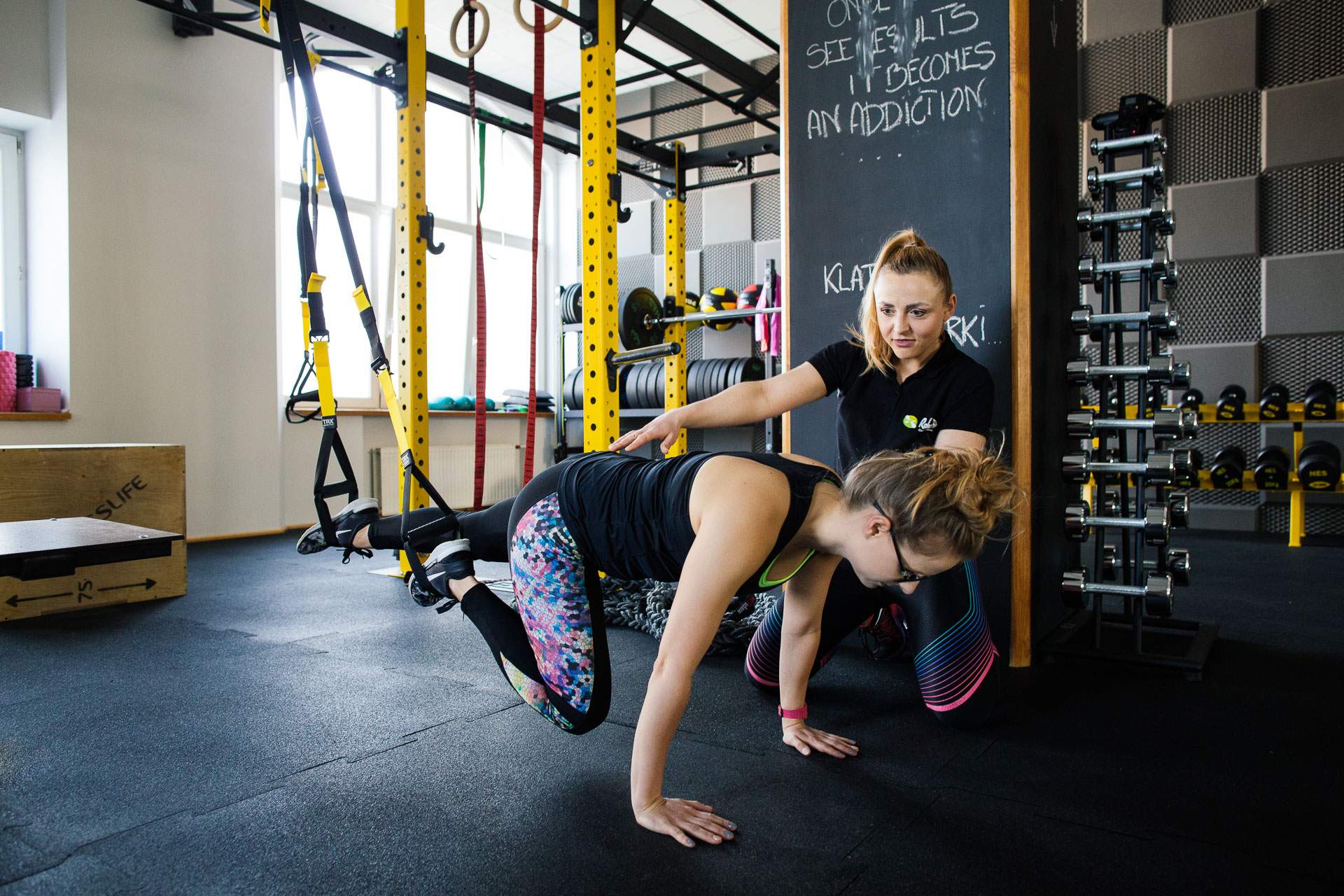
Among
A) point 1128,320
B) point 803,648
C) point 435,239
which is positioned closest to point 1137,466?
point 1128,320

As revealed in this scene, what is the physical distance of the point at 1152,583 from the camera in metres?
2.27

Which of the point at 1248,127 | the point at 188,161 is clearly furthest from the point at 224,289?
the point at 1248,127

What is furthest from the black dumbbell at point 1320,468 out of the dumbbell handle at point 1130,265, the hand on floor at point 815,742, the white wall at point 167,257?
the white wall at point 167,257

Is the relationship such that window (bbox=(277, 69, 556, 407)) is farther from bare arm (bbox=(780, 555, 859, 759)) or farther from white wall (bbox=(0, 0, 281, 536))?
bare arm (bbox=(780, 555, 859, 759))

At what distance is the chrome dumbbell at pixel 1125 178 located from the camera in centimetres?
238

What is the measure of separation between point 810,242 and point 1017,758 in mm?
1559

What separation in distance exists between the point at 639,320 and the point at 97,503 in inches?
116

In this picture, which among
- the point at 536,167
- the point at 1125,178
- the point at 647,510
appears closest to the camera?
the point at 647,510

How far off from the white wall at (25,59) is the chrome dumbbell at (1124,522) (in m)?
5.15

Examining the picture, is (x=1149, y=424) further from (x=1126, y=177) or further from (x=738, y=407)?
(x=738, y=407)

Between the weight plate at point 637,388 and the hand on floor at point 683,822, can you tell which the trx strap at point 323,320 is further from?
the weight plate at point 637,388

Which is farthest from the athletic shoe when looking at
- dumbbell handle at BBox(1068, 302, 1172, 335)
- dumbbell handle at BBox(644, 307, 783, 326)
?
dumbbell handle at BBox(644, 307, 783, 326)

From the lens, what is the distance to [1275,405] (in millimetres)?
4840

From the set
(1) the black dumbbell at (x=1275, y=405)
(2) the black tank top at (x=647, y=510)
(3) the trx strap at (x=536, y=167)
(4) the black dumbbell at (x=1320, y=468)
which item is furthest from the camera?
(1) the black dumbbell at (x=1275, y=405)
